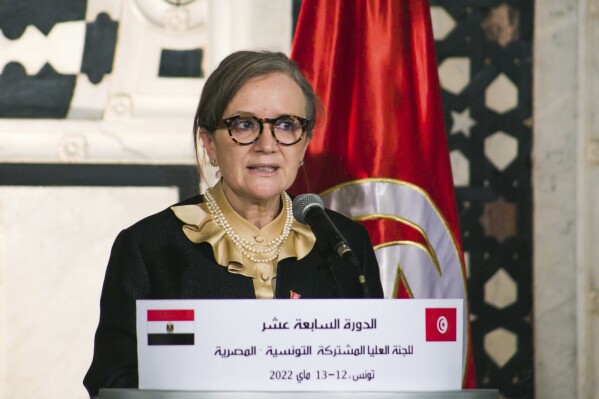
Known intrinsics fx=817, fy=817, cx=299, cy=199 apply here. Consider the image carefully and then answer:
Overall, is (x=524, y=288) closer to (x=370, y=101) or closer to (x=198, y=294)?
(x=370, y=101)

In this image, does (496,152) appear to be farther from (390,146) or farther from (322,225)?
(322,225)

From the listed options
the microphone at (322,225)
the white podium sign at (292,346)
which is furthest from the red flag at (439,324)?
the microphone at (322,225)

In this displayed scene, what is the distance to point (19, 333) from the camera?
2.56 metres

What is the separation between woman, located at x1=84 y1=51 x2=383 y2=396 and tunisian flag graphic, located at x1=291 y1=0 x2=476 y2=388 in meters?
0.49

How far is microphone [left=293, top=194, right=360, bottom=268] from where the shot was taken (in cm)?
129

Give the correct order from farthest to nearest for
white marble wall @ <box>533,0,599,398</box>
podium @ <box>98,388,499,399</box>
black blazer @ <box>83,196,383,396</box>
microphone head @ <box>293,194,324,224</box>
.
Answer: white marble wall @ <box>533,0,599,398</box> → black blazer @ <box>83,196,383,396</box> → microphone head @ <box>293,194,324,224</box> → podium @ <box>98,388,499,399</box>

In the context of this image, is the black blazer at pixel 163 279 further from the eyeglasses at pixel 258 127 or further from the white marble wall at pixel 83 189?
the white marble wall at pixel 83 189

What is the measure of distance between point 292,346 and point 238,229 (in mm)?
591

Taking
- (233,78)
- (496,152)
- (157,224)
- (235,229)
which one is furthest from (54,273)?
(496,152)

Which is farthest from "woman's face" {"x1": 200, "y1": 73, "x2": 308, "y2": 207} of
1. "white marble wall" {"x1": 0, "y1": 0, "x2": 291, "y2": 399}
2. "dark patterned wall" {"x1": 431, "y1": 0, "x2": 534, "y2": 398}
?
"dark patterned wall" {"x1": 431, "y1": 0, "x2": 534, "y2": 398}

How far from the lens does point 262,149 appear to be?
164cm

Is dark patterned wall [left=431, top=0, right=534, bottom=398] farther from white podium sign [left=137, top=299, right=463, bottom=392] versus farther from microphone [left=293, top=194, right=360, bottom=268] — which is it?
white podium sign [left=137, top=299, right=463, bottom=392]

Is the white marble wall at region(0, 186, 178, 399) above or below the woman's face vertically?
below

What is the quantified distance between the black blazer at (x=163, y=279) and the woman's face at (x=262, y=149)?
0.53 feet
